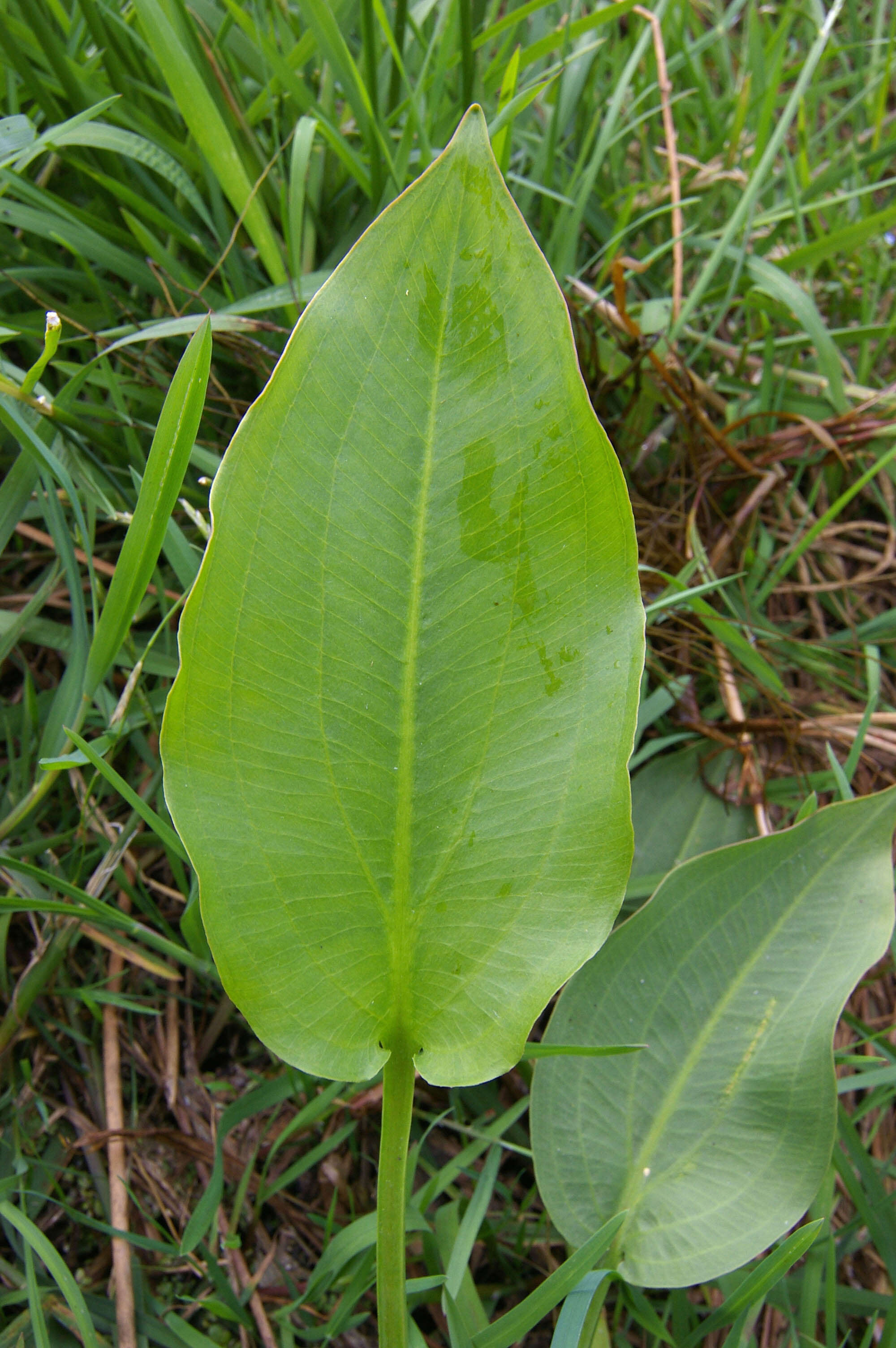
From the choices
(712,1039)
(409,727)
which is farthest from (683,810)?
(409,727)

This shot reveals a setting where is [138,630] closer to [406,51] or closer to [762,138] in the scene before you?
[406,51]

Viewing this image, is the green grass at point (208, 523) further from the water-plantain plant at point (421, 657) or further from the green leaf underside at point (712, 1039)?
the water-plantain plant at point (421, 657)

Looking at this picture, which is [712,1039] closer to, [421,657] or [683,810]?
[683,810]

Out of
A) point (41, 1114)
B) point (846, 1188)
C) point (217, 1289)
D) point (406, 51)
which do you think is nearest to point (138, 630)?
point (41, 1114)

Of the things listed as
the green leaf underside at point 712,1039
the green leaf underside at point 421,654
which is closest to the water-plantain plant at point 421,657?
the green leaf underside at point 421,654

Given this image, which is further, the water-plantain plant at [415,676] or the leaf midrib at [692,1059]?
the leaf midrib at [692,1059]

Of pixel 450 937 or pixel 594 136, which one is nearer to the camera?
pixel 450 937

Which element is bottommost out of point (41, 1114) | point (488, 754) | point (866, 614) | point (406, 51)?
point (866, 614)

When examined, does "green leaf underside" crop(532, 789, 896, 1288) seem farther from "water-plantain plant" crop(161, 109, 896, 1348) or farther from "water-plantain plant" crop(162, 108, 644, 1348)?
"water-plantain plant" crop(162, 108, 644, 1348)
